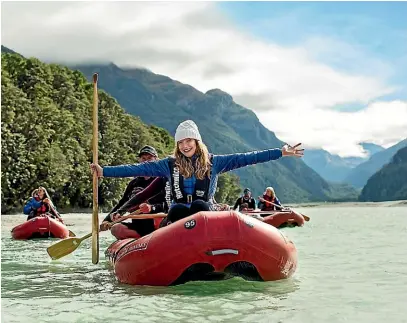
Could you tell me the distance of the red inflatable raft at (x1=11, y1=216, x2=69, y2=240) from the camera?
16.3 metres

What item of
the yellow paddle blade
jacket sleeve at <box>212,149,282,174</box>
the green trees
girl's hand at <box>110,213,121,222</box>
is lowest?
the yellow paddle blade

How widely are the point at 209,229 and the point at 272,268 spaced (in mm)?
1050

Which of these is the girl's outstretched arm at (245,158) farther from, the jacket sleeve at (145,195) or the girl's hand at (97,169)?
the jacket sleeve at (145,195)

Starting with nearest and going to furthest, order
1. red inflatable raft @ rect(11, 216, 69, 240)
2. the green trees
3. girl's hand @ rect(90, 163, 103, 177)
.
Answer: girl's hand @ rect(90, 163, 103, 177), red inflatable raft @ rect(11, 216, 69, 240), the green trees

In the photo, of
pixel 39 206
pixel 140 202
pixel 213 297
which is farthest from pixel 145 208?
pixel 39 206

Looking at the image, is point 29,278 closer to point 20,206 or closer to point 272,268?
point 272,268

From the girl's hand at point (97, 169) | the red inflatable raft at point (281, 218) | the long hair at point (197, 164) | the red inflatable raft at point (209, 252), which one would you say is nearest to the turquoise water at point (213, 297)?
the red inflatable raft at point (209, 252)

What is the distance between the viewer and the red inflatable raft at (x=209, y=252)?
6.72 meters

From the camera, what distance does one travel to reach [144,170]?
7.94m

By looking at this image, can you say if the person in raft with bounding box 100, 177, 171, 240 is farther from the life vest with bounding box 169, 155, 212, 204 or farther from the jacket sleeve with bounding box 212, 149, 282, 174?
the jacket sleeve with bounding box 212, 149, 282, 174

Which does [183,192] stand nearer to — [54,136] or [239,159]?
[239,159]

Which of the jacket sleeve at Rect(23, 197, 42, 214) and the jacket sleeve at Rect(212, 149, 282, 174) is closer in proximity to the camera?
the jacket sleeve at Rect(212, 149, 282, 174)

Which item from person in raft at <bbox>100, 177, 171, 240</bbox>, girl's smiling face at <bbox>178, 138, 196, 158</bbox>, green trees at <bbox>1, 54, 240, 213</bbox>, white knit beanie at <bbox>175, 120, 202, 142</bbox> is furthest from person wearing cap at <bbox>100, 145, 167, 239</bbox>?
green trees at <bbox>1, 54, 240, 213</bbox>

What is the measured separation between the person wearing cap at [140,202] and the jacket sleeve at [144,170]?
4.40 feet
